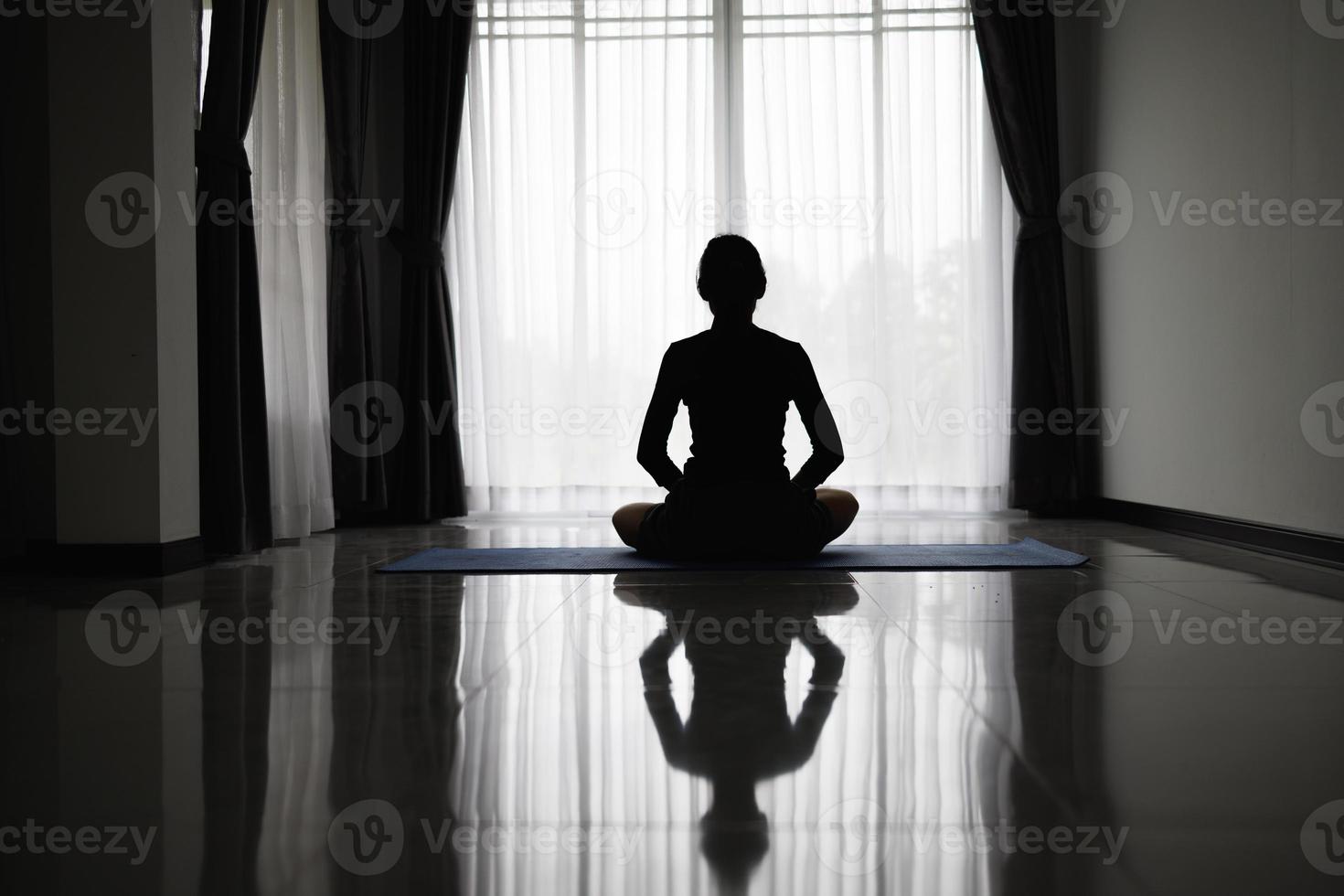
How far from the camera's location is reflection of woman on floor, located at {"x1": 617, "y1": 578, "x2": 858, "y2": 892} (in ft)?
3.26

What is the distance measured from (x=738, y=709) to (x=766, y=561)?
1.73 meters

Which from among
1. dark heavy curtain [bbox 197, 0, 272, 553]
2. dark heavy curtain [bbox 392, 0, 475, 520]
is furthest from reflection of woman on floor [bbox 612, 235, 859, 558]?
dark heavy curtain [bbox 392, 0, 475, 520]

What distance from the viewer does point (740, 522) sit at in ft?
10.2

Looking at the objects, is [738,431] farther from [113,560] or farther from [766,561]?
[113,560]

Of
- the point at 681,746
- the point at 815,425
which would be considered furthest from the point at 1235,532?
the point at 681,746

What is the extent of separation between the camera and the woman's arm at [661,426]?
3.14 meters

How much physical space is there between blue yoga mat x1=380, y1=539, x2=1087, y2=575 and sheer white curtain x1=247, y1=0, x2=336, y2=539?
38.4 inches

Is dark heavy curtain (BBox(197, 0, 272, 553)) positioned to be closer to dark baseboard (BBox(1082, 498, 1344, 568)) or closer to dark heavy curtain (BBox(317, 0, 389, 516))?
dark heavy curtain (BBox(317, 0, 389, 516))

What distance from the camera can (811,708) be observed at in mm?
1399

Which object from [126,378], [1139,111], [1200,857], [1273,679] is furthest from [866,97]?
[1200,857]

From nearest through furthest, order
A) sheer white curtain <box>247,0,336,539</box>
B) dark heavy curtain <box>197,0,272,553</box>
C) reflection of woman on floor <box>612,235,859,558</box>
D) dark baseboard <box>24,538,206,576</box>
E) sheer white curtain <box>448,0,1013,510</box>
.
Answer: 1. dark baseboard <box>24,538,206,576</box>
2. reflection of woman on floor <box>612,235,859,558</box>
3. dark heavy curtain <box>197,0,272,553</box>
4. sheer white curtain <box>247,0,336,539</box>
5. sheer white curtain <box>448,0,1013,510</box>

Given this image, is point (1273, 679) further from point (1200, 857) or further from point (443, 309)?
point (443, 309)

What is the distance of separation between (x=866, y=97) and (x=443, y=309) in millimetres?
2411

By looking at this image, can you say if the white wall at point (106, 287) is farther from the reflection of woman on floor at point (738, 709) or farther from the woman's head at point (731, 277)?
the reflection of woman on floor at point (738, 709)
